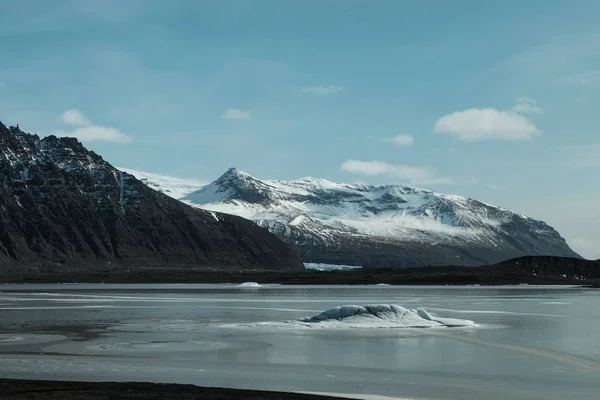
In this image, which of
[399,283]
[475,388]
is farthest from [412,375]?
[399,283]

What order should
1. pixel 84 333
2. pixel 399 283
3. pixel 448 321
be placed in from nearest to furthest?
1. pixel 84 333
2. pixel 448 321
3. pixel 399 283

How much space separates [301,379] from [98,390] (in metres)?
6.79

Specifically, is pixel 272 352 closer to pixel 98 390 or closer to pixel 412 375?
pixel 412 375

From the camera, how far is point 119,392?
74.4ft

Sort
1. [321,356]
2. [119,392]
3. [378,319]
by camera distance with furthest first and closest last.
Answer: [378,319] → [321,356] → [119,392]

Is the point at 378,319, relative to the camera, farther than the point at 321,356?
Yes

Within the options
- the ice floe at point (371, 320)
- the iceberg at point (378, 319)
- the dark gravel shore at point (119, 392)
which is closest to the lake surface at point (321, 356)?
the dark gravel shore at point (119, 392)

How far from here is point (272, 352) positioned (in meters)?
33.5

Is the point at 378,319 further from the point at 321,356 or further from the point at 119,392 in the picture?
the point at 119,392

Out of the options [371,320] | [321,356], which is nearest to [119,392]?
[321,356]

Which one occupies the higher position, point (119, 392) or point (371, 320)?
point (371, 320)

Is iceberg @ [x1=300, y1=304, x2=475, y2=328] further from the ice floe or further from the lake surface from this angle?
the lake surface

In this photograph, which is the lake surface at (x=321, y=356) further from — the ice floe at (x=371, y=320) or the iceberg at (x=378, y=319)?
the iceberg at (x=378, y=319)

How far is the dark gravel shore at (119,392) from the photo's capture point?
22.0 m
